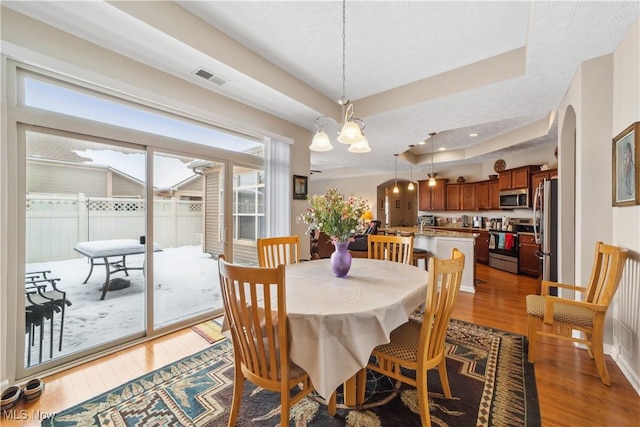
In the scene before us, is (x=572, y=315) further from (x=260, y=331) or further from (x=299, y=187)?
(x=299, y=187)

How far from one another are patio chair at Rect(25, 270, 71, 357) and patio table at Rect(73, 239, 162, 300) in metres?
0.21

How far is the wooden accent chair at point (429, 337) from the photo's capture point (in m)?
1.46

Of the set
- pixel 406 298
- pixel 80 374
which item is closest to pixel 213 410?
pixel 80 374

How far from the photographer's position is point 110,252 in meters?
2.62

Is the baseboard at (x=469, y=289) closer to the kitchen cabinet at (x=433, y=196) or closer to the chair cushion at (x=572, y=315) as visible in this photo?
the chair cushion at (x=572, y=315)

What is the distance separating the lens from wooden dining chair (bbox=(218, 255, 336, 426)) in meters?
1.25

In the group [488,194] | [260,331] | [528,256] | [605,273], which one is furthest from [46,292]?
[488,194]

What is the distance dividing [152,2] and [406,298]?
272cm

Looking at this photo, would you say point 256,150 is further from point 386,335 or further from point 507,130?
point 507,130

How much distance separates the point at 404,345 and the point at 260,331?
0.93 m

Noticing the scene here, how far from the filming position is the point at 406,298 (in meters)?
1.62

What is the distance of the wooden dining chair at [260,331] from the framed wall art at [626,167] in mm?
2585

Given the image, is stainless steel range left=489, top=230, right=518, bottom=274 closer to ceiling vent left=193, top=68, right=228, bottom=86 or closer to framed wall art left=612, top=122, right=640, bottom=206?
framed wall art left=612, top=122, right=640, bottom=206

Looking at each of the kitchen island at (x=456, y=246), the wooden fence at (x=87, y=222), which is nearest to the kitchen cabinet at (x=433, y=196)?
the kitchen island at (x=456, y=246)
